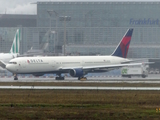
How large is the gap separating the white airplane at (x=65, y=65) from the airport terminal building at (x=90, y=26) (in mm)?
60007

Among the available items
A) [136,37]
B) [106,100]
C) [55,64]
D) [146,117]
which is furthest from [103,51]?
[146,117]

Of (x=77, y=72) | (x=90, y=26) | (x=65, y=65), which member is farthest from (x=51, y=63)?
(x=90, y=26)

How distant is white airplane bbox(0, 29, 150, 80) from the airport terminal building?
197 feet

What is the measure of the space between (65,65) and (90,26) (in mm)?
81559

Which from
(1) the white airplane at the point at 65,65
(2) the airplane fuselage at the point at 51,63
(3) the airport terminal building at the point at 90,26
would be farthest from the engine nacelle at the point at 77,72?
(3) the airport terminal building at the point at 90,26

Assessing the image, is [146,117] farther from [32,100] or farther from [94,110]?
[32,100]

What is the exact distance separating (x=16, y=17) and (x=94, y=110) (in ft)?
530

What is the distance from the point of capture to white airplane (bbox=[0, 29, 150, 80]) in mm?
73250

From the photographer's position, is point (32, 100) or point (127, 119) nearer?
point (127, 119)

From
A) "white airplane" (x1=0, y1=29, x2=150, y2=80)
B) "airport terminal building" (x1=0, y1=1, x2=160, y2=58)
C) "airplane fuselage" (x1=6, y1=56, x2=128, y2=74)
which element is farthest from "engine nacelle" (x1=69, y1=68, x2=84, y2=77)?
"airport terminal building" (x1=0, y1=1, x2=160, y2=58)

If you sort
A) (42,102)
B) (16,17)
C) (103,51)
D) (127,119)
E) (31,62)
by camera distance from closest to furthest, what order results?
(127,119) < (42,102) < (31,62) < (103,51) < (16,17)

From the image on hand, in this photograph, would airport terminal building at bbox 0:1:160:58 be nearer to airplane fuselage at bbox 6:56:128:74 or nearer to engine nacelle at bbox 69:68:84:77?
airplane fuselage at bbox 6:56:128:74

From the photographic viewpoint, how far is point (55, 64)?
75312 millimetres

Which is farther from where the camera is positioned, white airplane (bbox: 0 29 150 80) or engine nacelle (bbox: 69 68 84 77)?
engine nacelle (bbox: 69 68 84 77)
